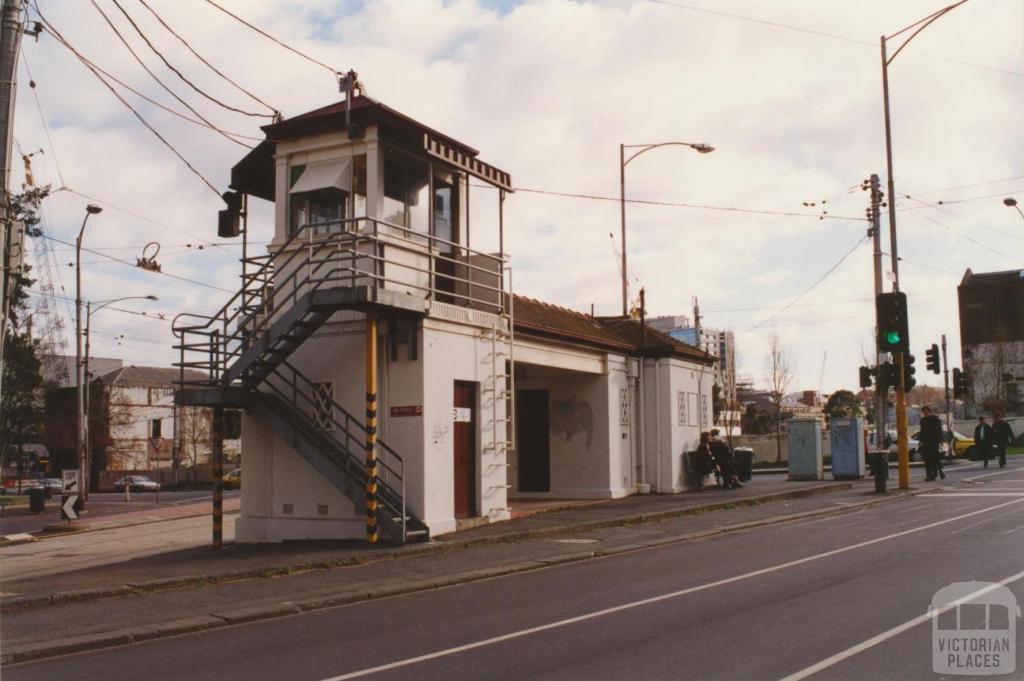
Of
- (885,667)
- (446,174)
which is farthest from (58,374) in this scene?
(885,667)

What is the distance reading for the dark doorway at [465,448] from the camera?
18.2 metres

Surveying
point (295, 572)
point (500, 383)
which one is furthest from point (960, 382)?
point (295, 572)

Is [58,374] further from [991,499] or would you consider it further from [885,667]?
[885,667]

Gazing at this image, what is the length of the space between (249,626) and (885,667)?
20.5 ft

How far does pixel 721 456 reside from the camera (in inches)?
1055

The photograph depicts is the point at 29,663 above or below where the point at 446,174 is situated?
below

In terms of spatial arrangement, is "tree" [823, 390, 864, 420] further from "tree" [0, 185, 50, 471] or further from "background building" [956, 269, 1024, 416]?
"tree" [0, 185, 50, 471]

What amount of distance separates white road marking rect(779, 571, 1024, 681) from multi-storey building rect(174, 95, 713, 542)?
9.11 metres

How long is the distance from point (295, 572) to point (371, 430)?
117 inches

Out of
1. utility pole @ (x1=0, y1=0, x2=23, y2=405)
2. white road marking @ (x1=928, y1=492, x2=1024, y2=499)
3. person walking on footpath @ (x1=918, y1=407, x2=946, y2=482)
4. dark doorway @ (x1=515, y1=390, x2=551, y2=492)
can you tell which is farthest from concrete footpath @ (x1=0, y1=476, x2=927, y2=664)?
person walking on footpath @ (x1=918, y1=407, x2=946, y2=482)

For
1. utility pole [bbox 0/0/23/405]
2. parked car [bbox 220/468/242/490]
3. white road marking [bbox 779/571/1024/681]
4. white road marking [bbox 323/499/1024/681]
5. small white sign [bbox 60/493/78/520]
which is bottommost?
parked car [bbox 220/468/242/490]

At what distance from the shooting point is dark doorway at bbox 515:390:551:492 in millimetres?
25391

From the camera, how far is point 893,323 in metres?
24.1
